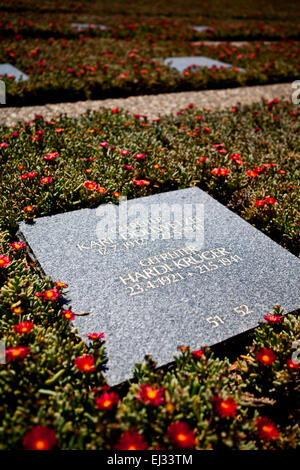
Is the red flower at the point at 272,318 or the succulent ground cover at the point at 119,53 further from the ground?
the succulent ground cover at the point at 119,53

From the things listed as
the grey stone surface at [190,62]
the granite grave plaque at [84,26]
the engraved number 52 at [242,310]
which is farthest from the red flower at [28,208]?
the granite grave plaque at [84,26]

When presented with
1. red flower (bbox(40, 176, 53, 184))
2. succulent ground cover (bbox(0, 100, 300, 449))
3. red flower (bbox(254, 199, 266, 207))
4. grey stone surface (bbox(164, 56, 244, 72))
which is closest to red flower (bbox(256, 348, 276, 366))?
succulent ground cover (bbox(0, 100, 300, 449))

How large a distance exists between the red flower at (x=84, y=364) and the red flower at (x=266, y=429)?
2.82 ft

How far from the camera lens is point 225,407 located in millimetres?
1753

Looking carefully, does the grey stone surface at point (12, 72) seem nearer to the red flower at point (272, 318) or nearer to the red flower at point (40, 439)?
the red flower at point (272, 318)

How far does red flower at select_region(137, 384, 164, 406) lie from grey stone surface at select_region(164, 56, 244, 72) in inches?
312

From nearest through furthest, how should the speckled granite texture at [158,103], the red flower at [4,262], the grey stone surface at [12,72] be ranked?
the red flower at [4,262]
the speckled granite texture at [158,103]
the grey stone surface at [12,72]

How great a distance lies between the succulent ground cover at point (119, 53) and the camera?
6945 millimetres

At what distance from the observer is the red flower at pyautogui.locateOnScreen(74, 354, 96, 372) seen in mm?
1885

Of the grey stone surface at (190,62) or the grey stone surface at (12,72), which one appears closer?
the grey stone surface at (12,72)

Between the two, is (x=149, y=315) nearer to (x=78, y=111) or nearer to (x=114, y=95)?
(x=78, y=111)

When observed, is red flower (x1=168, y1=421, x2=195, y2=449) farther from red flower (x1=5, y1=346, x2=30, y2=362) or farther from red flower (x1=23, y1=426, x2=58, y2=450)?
red flower (x1=5, y1=346, x2=30, y2=362)

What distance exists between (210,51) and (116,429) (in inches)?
423
